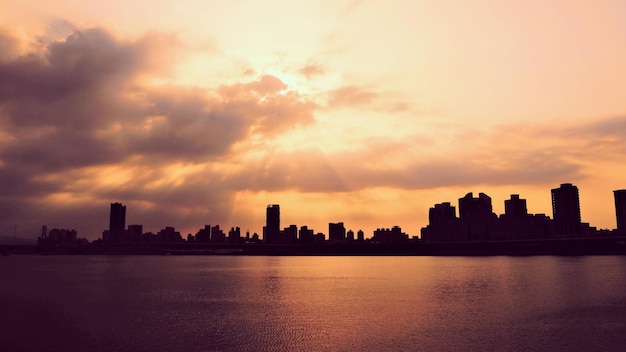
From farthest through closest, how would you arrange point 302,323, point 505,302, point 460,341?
point 505,302 < point 302,323 < point 460,341

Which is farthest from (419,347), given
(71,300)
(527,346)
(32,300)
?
(32,300)

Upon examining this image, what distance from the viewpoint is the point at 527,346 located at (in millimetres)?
38094

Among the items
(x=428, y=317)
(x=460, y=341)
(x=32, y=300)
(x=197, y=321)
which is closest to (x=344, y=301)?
(x=428, y=317)

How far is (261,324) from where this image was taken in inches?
1932

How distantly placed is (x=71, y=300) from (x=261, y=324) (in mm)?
34495

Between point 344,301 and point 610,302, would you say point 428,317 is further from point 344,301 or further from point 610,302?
point 610,302

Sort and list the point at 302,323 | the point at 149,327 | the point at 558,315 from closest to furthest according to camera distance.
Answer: the point at 149,327
the point at 302,323
the point at 558,315

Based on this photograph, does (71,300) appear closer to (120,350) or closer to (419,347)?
(120,350)

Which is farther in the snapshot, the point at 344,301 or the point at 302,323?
the point at 344,301

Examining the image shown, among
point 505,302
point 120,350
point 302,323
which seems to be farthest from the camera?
point 505,302

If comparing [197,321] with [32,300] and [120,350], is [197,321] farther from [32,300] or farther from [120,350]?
[32,300]

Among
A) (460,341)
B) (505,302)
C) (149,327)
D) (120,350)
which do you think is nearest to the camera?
(120,350)

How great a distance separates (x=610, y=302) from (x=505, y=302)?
1504cm

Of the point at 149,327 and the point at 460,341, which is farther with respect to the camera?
the point at 149,327
